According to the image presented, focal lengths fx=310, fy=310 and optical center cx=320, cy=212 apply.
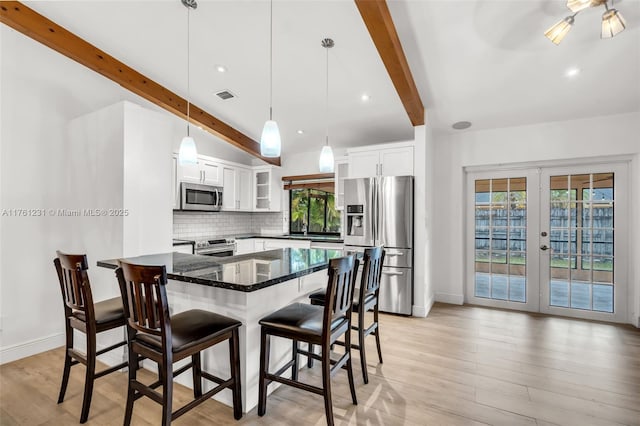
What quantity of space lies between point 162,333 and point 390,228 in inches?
117

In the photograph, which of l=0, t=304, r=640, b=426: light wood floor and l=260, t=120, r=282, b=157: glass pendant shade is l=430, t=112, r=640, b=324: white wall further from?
l=260, t=120, r=282, b=157: glass pendant shade

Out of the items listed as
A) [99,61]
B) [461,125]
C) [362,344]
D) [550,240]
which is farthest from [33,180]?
[550,240]

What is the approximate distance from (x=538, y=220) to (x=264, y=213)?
4443 millimetres

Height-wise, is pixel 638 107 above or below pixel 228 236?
above

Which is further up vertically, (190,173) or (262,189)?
(190,173)

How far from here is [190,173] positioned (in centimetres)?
459

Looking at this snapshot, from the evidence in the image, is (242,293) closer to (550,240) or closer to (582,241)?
(550,240)

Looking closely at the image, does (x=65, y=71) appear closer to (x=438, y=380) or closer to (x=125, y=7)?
(x=125, y=7)

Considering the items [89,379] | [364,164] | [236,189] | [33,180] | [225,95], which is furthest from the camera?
[236,189]

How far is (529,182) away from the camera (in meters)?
4.16

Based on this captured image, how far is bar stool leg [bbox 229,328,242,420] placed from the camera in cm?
185

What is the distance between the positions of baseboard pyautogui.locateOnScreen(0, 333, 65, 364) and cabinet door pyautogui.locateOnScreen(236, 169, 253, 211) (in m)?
2.96

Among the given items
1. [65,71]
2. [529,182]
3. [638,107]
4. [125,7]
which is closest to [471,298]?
[529,182]

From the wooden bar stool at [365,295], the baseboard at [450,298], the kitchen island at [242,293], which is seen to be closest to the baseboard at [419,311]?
the baseboard at [450,298]
